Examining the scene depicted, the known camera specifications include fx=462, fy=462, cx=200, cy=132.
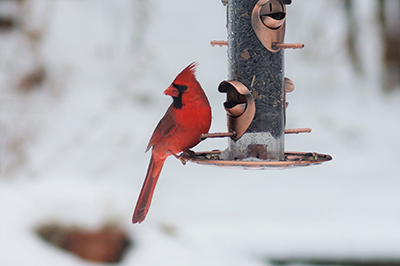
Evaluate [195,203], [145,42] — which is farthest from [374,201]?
[145,42]

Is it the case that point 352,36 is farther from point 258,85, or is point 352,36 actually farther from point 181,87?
point 181,87

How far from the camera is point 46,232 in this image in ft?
11.8

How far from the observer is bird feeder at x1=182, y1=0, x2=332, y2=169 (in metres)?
2.11

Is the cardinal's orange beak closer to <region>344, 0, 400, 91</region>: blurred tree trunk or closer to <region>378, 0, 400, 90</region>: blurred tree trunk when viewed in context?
<region>344, 0, 400, 91</region>: blurred tree trunk

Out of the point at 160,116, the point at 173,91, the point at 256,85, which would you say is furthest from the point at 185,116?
the point at 160,116

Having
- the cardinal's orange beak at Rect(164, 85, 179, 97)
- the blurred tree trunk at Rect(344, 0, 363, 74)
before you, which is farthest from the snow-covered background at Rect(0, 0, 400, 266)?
the cardinal's orange beak at Rect(164, 85, 179, 97)

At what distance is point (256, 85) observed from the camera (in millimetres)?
2207

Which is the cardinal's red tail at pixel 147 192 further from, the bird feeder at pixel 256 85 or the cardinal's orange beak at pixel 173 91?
the cardinal's orange beak at pixel 173 91

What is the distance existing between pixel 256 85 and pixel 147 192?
765 millimetres

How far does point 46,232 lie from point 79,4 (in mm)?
2834

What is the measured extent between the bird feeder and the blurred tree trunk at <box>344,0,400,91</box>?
11.0 ft

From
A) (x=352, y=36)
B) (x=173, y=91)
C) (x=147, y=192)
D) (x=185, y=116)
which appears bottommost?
(x=147, y=192)

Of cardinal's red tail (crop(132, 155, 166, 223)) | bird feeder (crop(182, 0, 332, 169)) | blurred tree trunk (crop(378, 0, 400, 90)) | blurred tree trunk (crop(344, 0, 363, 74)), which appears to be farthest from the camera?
blurred tree trunk (crop(378, 0, 400, 90))

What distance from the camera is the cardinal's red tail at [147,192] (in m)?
2.29
